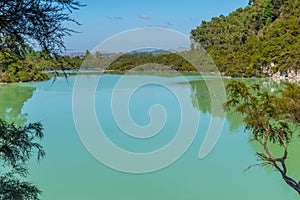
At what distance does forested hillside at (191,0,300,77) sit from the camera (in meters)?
28.1

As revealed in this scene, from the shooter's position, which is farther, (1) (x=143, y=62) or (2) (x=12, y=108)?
(1) (x=143, y=62)

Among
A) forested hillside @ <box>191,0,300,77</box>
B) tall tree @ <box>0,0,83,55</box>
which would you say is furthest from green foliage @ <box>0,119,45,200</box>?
forested hillside @ <box>191,0,300,77</box>

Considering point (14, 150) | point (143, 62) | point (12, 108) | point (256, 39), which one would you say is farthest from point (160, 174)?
point (143, 62)

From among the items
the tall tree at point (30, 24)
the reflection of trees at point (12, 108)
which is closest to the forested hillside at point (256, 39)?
the reflection of trees at point (12, 108)

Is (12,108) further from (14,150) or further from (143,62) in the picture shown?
(143,62)

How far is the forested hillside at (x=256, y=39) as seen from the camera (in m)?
28.1

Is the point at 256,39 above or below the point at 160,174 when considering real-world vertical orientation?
above

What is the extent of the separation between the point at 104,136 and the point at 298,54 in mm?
21201

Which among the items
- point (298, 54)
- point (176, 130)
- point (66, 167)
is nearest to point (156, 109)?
point (176, 130)

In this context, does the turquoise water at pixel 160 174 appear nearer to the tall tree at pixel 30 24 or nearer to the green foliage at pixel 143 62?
the tall tree at pixel 30 24

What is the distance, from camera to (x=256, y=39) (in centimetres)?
3447

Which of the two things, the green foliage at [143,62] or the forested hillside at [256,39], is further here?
the green foliage at [143,62]

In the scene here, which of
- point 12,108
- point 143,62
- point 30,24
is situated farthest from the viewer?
point 143,62

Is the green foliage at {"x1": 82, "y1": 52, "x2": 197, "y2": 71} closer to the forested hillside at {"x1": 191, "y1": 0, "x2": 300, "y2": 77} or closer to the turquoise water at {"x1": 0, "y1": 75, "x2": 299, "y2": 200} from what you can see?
the forested hillside at {"x1": 191, "y1": 0, "x2": 300, "y2": 77}
